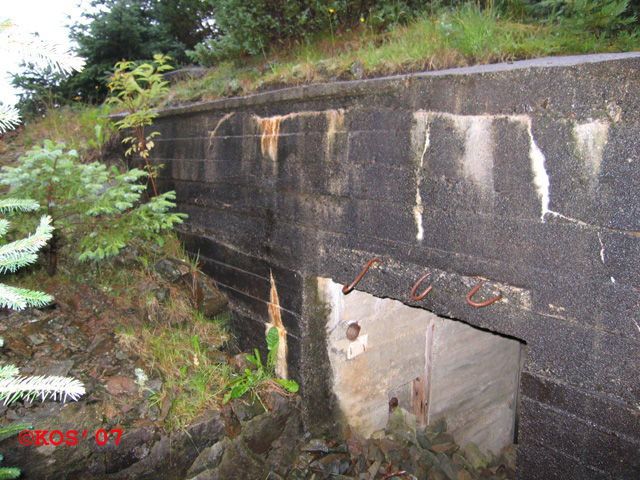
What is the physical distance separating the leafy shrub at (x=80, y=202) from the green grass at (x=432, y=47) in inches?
60.8

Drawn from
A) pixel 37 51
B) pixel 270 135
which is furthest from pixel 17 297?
pixel 270 135

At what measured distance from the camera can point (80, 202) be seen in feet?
14.3

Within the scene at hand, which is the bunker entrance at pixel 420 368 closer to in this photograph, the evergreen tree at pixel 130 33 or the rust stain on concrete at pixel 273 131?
the rust stain on concrete at pixel 273 131

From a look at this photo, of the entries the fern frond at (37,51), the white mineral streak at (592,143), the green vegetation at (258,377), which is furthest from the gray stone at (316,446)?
the fern frond at (37,51)

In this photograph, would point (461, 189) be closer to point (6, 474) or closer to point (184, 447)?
point (6, 474)

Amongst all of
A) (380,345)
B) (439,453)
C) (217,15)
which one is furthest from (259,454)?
(217,15)

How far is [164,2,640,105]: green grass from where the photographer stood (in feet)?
9.36

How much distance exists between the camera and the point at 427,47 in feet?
10.3

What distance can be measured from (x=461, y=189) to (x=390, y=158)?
0.55 m

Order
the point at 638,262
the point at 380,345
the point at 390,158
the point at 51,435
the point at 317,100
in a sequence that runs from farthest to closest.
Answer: the point at 380,345 < the point at 317,100 < the point at 51,435 < the point at 390,158 < the point at 638,262

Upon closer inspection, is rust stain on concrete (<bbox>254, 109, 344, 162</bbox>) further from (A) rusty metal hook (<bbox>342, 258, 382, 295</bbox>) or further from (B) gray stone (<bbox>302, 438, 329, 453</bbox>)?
Result: (B) gray stone (<bbox>302, 438, 329, 453</bbox>)

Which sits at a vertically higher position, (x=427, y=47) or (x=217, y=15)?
(x=217, y=15)

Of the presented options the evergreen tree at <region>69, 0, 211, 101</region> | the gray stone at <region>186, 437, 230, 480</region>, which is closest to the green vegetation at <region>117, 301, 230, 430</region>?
the gray stone at <region>186, 437, 230, 480</region>

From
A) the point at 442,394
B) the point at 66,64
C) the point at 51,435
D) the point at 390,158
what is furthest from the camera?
the point at 442,394
